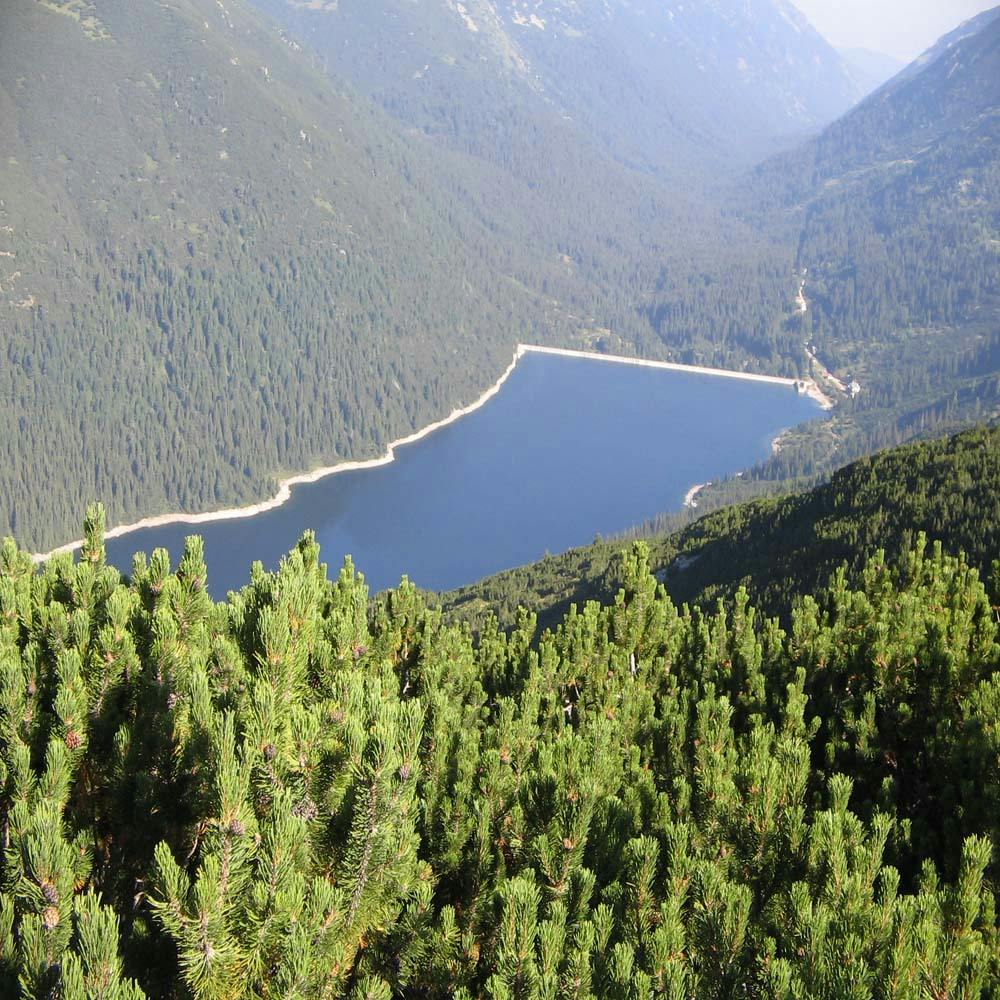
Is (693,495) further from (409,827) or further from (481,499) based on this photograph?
(409,827)

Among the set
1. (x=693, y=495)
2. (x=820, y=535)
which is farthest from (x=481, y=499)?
(x=820, y=535)

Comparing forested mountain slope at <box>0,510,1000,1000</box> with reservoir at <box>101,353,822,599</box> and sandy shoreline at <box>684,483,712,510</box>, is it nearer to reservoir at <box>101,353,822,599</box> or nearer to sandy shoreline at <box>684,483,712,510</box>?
reservoir at <box>101,353,822,599</box>

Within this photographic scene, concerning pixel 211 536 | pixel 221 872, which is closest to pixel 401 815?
pixel 221 872

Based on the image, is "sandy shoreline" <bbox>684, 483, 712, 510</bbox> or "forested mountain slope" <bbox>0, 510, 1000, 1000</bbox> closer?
"forested mountain slope" <bbox>0, 510, 1000, 1000</bbox>

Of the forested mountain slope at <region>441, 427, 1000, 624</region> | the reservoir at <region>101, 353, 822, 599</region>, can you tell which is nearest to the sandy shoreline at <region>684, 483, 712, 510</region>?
the reservoir at <region>101, 353, 822, 599</region>

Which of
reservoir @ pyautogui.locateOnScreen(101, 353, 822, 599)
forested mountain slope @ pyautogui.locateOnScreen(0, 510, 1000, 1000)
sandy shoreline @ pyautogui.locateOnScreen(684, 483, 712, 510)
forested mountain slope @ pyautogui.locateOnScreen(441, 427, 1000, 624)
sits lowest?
forested mountain slope @ pyautogui.locateOnScreen(441, 427, 1000, 624)

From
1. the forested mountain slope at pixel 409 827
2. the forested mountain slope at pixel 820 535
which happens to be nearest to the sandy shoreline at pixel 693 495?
the forested mountain slope at pixel 820 535
